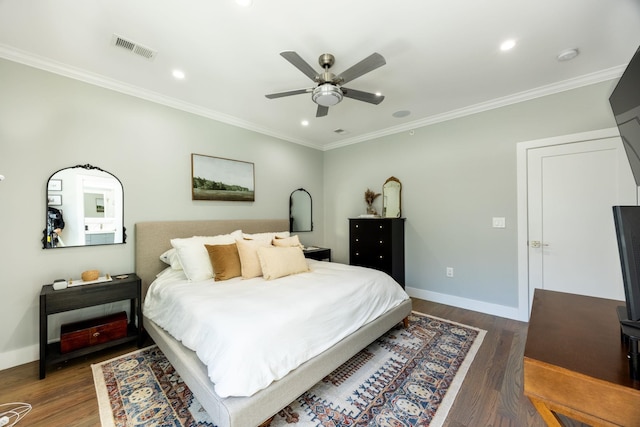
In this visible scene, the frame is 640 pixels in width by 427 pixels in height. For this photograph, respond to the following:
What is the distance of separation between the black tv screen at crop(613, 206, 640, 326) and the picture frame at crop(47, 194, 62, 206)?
3.83 m

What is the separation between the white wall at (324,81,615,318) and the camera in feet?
9.48

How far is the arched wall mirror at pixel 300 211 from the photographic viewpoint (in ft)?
15.0

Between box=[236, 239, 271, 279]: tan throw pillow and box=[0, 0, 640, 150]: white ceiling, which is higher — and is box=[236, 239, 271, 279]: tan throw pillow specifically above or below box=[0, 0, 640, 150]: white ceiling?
below

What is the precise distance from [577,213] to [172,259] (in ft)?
14.6

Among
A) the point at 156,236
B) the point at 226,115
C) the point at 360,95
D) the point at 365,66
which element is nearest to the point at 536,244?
the point at 360,95

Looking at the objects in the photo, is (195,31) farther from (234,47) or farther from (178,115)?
(178,115)

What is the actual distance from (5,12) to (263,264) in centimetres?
268

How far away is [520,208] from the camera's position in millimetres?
3051

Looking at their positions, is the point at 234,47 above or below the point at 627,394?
above

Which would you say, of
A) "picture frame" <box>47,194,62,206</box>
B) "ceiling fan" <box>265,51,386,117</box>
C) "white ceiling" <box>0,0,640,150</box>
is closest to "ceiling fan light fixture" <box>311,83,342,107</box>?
"ceiling fan" <box>265,51,386,117</box>

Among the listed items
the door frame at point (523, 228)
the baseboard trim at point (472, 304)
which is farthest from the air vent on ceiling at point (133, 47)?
the baseboard trim at point (472, 304)

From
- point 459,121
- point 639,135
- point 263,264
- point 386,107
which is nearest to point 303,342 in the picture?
point 263,264

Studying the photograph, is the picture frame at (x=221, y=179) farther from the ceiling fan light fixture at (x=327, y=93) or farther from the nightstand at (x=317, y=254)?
the ceiling fan light fixture at (x=327, y=93)

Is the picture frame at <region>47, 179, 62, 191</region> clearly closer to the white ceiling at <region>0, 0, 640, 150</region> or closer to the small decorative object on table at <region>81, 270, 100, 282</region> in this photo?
the small decorative object on table at <region>81, 270, 100, 282</region>
